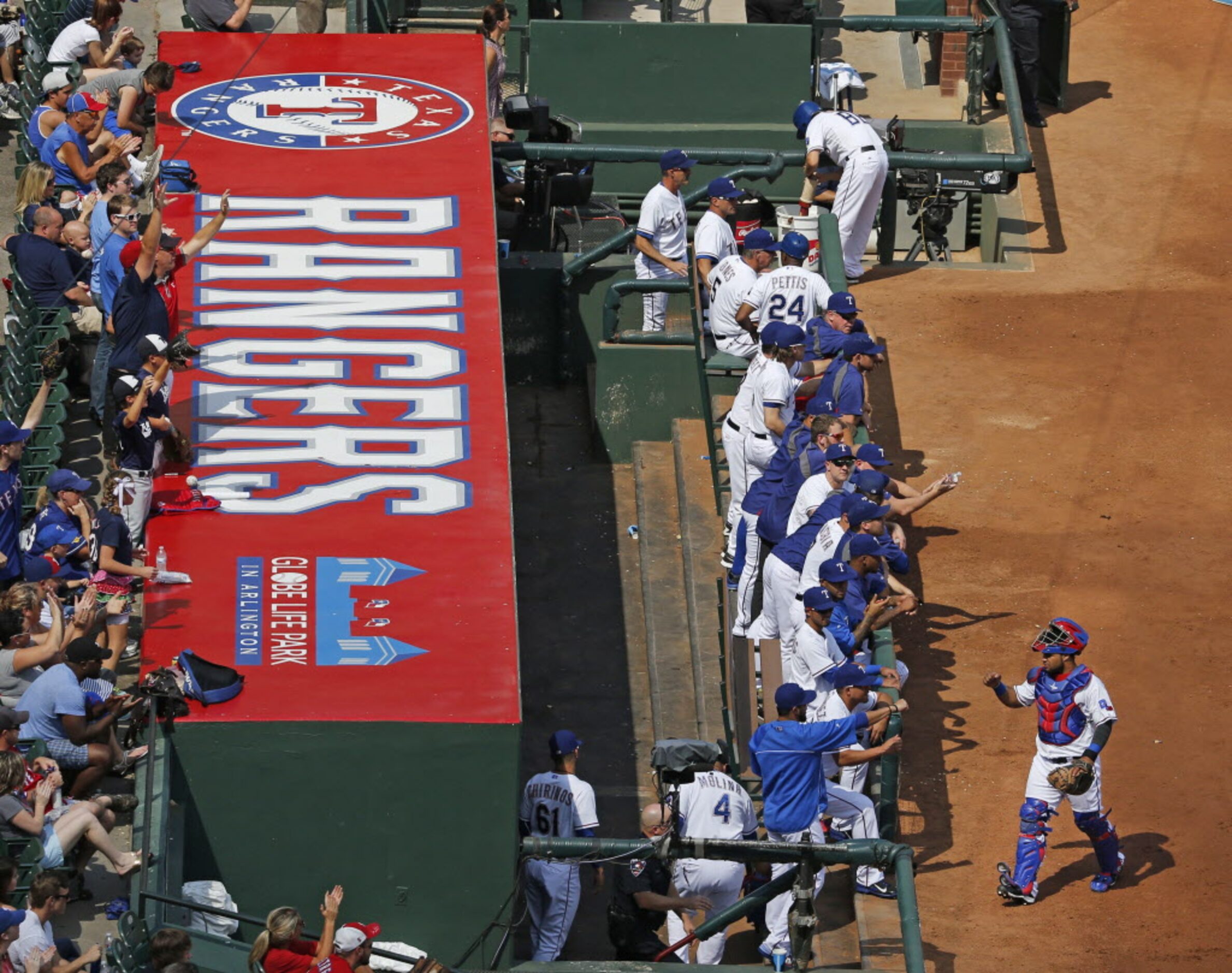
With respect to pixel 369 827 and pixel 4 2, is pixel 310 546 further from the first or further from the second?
A: pixel 4 2

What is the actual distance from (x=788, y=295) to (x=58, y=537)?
17.9 ft

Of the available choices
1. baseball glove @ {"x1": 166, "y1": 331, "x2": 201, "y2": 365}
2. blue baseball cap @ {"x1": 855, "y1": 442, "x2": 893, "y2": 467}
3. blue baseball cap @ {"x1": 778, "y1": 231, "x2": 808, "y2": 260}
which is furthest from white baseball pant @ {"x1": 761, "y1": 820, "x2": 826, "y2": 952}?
blue baseball cap @ {"x1": 778, "y1": 231, "x2": 808, "y2": 260}

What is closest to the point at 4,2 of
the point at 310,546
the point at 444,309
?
the point at 444,309

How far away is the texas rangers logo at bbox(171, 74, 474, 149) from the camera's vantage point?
59.5ft

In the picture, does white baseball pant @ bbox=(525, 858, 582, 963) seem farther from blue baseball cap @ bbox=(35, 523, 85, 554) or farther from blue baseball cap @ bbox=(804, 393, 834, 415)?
blue baseball cap @ bbox=(804, 393, 834, 415)

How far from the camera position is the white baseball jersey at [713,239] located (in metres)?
17.4

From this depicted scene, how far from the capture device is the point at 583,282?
19.5m

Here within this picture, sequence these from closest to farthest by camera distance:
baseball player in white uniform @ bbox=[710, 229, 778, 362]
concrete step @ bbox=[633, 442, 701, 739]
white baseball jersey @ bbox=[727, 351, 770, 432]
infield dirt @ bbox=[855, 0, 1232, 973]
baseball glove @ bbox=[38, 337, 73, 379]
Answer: infield dirt @ bbox=[855, 0, 1232, 973], baseball glove @ bbox=[38, 337, 73, 379], white baseball jersey @ bbox=[727, 351, 770, 432], concrete step @ bbox=[633, 442, 701, 739], baseball player in white uniform @ bbox=[710, 229, 778, 362]

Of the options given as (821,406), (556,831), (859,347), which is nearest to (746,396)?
(821,406)

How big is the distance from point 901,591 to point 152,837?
471 cm

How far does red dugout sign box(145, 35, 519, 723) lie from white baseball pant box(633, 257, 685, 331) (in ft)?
5.36

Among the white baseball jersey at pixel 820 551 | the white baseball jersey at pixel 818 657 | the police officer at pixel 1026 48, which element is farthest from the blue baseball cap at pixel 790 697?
the police officer at pixel 1026 48

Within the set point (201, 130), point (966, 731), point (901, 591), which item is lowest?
point (966, 731)

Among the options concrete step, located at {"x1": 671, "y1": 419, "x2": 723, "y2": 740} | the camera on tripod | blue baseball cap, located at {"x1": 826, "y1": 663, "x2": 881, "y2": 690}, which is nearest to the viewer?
blue baseball cap, located at {"x1": 826, "y1": 663, "x2": 881, "y2": 690}
